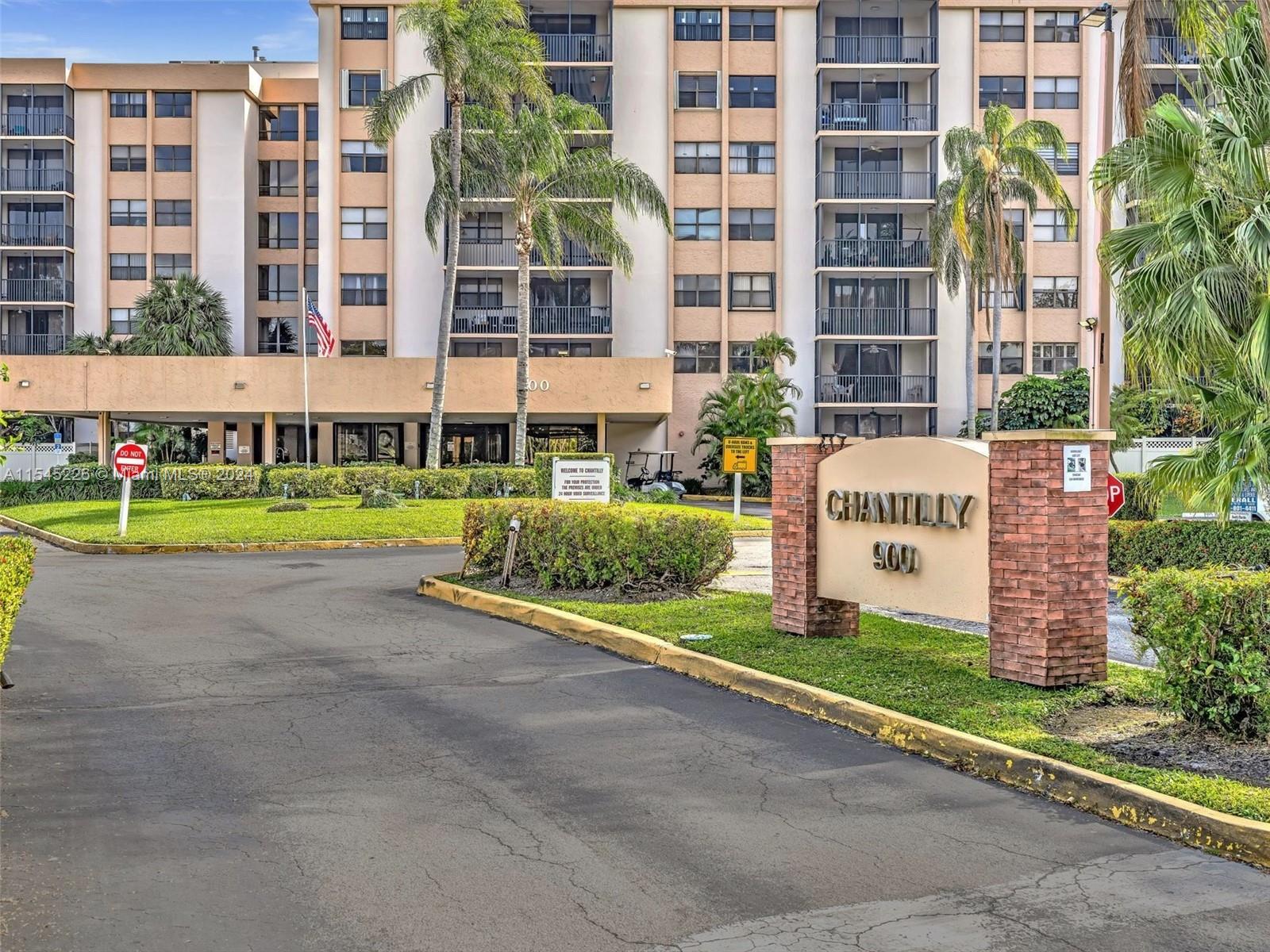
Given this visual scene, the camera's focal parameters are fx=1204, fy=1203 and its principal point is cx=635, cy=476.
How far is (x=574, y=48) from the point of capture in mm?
49969

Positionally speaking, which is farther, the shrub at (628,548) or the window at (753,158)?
the window at (753,158)

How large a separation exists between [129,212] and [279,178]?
692cm

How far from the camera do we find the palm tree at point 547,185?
3609cm

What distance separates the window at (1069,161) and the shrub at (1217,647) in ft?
150

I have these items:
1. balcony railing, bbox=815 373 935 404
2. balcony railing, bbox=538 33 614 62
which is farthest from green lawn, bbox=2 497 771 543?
balcony railing, bbox=538 33 614 62

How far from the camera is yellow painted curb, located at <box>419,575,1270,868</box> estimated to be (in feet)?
19.2

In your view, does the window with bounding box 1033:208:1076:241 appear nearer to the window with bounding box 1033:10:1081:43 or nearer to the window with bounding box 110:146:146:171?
the window with bounding box 1033:10:1081:43

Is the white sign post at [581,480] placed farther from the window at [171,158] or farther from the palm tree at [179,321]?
the window at [171,158]

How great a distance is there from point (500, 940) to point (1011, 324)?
48619mm

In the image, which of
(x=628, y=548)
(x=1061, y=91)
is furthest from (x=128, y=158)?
(x=628, y=548)

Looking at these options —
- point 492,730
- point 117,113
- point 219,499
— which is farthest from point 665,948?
point 117,113

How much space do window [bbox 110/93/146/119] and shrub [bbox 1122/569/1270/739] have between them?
2211 inches

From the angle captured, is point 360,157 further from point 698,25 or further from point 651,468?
point 651,468

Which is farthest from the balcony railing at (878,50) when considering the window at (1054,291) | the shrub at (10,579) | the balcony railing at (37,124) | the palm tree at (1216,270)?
the shrub at (10,579)
